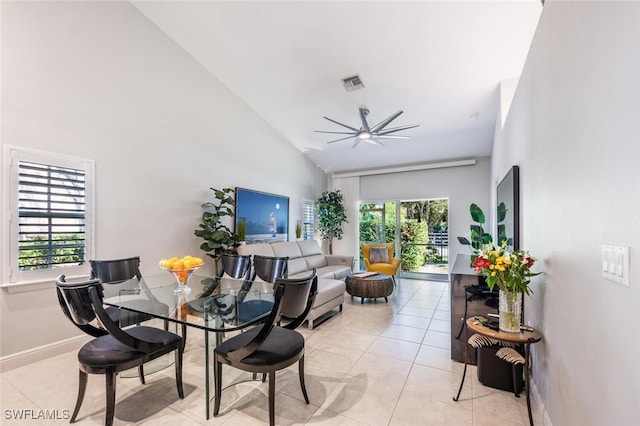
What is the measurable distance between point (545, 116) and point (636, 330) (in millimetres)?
1456

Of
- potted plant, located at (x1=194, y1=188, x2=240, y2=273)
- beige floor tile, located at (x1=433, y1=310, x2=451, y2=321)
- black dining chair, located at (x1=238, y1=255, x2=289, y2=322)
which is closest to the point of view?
black dining chair, located at (x1=238, y1=255, x2=289, y2=322)

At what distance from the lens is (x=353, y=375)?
7.82 feet

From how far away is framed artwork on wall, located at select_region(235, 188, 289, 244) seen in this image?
16.5ft

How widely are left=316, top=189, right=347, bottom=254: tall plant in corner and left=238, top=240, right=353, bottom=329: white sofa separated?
1180mm

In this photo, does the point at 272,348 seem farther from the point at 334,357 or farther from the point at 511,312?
the point at 511,312

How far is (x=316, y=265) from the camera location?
5.56 meters

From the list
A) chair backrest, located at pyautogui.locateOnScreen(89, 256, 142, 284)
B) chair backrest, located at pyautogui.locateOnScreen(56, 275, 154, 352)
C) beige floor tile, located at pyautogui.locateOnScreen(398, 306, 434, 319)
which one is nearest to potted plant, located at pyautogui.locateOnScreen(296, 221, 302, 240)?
beige floor tile, located at pyautogui.locateOnScreen(398, 306, 434, 319)

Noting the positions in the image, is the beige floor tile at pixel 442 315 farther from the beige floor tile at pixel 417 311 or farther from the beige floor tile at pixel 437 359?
the beige floor tile at pixel 437 359

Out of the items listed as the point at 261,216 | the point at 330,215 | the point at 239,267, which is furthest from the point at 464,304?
the point at 330,215

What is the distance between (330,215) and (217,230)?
3.47 meters

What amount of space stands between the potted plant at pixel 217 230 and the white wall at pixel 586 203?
3774mm

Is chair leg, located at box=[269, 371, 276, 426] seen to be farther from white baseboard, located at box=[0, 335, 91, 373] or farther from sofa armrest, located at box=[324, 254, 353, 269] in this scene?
sofa armrest, located at box=[324, 254, 353, 269]

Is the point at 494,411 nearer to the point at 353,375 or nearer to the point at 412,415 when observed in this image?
the point at 412,415

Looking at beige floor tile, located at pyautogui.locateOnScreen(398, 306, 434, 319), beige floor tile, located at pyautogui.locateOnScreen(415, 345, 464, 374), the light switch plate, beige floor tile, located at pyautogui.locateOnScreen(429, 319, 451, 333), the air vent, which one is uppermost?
the air vent
